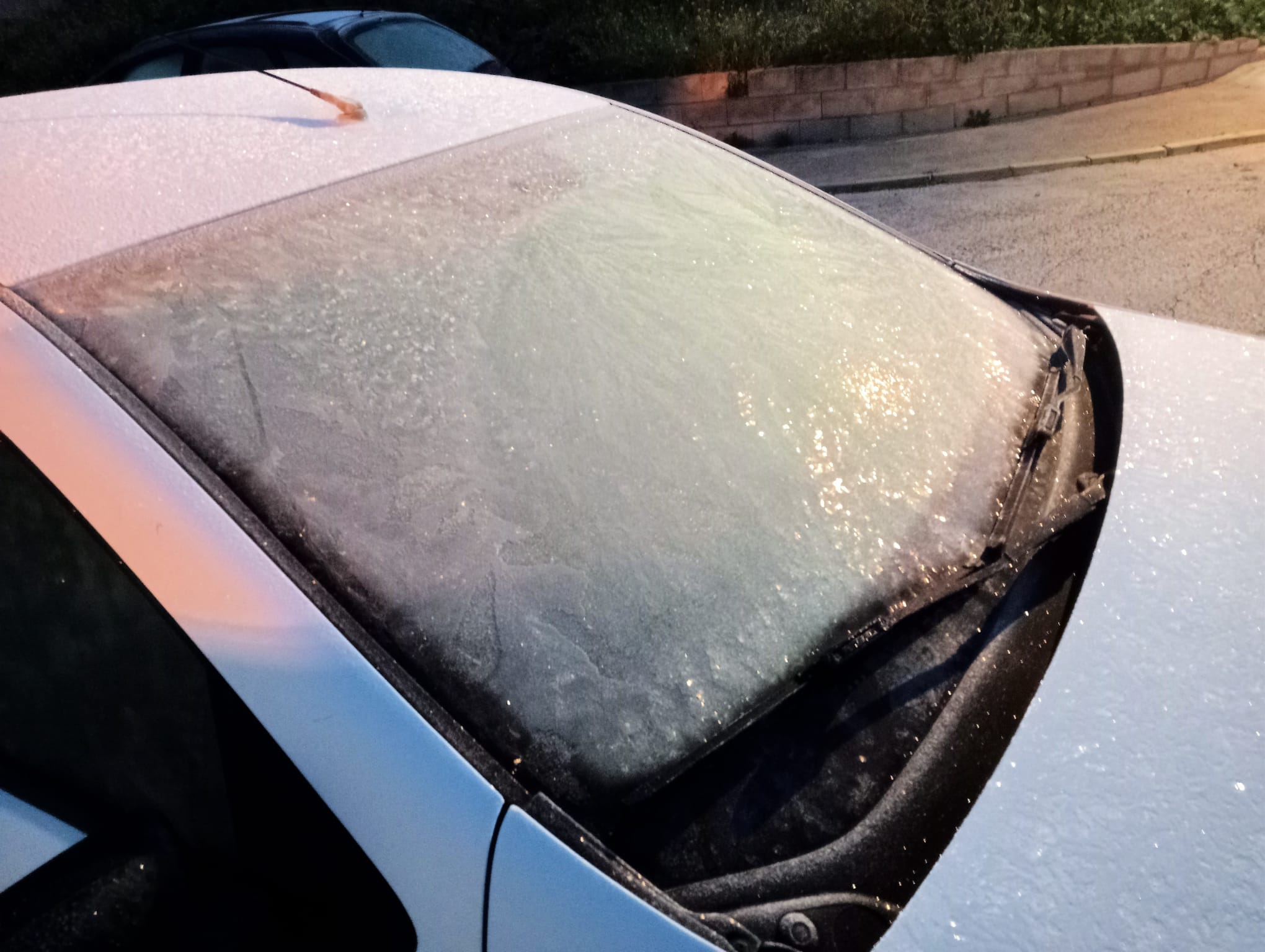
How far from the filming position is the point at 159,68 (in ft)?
21.7

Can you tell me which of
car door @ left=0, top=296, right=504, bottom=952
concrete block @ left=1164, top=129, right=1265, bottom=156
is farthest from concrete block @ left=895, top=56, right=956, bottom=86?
car door @ left=0, top=296, right=504, bottom=952

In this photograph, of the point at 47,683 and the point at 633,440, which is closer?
the point at 47,683

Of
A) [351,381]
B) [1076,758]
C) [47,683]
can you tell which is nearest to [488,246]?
[351,381]

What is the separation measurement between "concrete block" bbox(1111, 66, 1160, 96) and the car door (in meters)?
9.29

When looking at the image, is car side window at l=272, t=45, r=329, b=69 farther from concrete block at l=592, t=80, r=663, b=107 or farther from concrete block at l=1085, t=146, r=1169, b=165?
concrete block at l=1085, t=146, r=1169, b=165

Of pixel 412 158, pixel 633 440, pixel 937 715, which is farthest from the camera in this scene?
pixel 412 158

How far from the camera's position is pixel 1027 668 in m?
1.31

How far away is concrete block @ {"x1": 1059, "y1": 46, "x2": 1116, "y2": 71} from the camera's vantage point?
8.42 metres

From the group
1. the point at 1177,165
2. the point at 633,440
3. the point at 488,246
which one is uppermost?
the point at 488,246

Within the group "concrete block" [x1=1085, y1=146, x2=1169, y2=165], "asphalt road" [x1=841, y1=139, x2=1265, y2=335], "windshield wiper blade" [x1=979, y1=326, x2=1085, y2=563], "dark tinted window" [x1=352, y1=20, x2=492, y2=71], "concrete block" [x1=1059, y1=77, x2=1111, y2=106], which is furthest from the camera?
"concrete block" [x1=1059, y1=77, x2=1111, y2=106]

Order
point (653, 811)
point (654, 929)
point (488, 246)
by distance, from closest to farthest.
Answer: point (654, 929), point (653, 811), point (488, 246)

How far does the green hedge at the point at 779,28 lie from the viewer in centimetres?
873

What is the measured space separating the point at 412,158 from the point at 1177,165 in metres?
6.75

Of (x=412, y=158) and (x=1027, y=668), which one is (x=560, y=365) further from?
(x=1027, y=668)
